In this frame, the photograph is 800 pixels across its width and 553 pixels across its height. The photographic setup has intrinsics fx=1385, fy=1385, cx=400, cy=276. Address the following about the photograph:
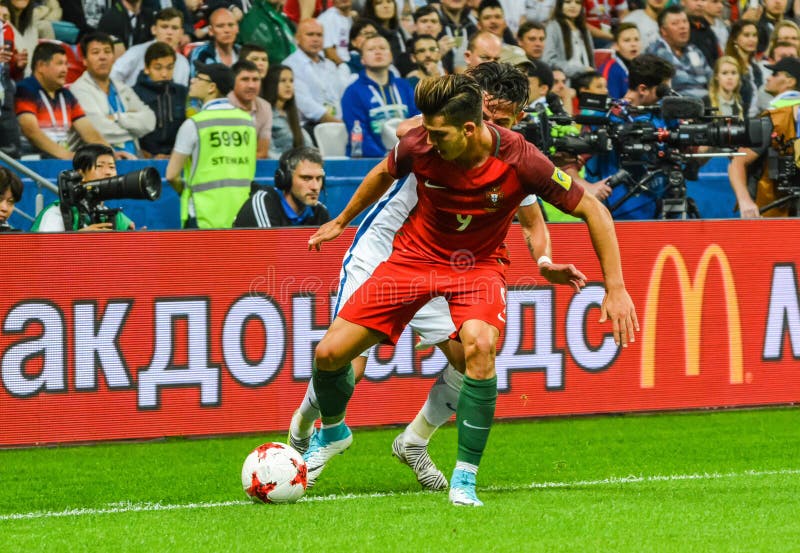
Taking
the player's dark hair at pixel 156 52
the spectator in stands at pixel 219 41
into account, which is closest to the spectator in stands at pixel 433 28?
the spectator in stands at pixel 219 41

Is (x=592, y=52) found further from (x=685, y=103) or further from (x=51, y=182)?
(x=51, y=182)

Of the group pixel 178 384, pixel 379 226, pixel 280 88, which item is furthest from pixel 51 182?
pixel 379 226

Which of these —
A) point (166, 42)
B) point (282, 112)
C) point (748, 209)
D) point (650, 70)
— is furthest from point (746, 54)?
point (166, 42)

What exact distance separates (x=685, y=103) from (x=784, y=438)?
327cm

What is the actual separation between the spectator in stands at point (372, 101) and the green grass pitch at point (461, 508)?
415 centimetres

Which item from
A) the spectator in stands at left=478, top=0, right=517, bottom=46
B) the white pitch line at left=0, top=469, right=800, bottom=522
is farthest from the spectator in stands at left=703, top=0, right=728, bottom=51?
the white pitch line at left=0, top=469, right=800, bottom=522

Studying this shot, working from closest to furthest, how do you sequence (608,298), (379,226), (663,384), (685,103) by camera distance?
(608,298) < (379,226) < (663,384) < (685,103)

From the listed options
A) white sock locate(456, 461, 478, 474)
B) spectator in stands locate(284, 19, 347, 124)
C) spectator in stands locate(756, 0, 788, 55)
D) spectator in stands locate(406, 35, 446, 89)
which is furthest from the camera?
spectator in stands locate(756, 0, 788, 55)

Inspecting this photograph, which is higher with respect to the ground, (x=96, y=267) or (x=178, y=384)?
(x=96, y=267)

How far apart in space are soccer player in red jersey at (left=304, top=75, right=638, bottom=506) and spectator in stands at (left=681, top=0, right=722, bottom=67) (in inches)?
405

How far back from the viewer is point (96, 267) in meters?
8.98

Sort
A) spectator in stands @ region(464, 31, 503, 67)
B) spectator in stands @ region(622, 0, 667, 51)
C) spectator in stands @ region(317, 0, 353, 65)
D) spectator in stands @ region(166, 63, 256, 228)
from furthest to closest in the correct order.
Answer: spectator in stands @ region(622, 0, 667, 51), spectator in stands @ region(317, 0, 353, 65), spectator in stands @ region(166, 63, 256, 228), spectator in stands @ region(464, 31, 503, 67)

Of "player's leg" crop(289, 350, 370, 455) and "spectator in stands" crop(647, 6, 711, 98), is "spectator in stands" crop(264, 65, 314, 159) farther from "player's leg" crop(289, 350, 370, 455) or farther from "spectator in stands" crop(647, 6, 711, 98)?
"player's leg" crop(289, 350, 370, 455)

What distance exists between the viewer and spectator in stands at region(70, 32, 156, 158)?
40.6 feet
